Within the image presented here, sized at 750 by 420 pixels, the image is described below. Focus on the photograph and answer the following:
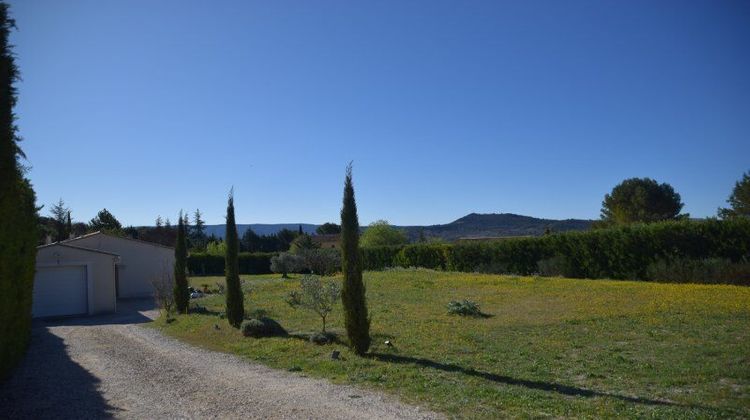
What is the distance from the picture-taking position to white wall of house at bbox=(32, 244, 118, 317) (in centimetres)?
2191

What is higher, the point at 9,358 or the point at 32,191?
the point at 32,191

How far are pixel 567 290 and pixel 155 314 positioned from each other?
1833cm

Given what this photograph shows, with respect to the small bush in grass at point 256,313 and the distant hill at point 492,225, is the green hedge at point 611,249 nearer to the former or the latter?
the small bush in grass at point 256,313

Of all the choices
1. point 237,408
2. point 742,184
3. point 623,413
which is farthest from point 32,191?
point 742,184

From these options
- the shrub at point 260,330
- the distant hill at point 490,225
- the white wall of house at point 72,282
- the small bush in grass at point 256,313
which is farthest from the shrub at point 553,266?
the distant hill at point 490,225

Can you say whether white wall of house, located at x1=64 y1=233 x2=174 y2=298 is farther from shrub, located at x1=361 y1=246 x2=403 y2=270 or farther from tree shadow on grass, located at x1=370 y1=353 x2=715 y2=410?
tree shadow on grass, located at x1=370 y1=353 x2=715 y2=410

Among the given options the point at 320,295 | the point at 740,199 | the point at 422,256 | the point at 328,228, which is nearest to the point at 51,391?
the point at 320,295

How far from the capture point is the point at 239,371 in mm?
10266

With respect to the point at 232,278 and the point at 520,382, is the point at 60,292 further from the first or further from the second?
the point at 520,382

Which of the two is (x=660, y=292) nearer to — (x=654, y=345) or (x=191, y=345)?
(x=654, y=345)

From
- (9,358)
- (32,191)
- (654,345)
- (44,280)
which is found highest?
(32,191)

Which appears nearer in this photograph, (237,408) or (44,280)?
(237,408)

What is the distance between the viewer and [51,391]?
8.88 metres

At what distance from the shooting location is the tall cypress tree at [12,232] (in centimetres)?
823
